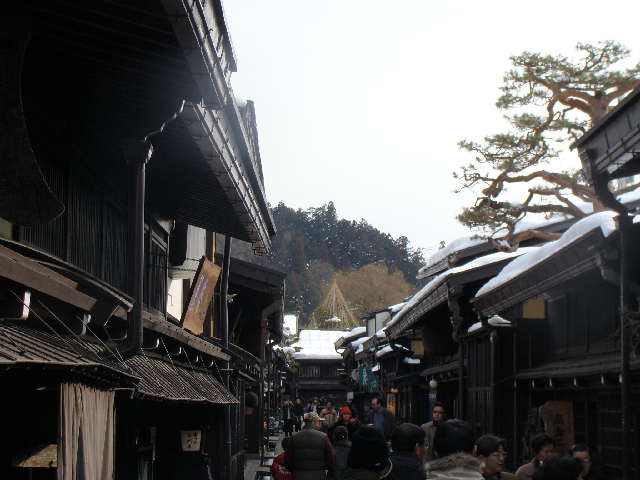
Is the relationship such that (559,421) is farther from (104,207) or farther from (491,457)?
(491,457)

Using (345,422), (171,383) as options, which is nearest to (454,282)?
(345,422)

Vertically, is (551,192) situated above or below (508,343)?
above

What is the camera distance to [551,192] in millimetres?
24000

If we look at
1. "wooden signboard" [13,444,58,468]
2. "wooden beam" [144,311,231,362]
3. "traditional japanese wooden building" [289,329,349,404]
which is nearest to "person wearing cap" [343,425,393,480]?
"wooden signboard" [13,444,58,468]

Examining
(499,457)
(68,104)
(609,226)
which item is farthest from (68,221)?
(609,226)

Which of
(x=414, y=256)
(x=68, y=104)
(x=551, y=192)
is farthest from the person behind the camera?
(x=414, y=256)

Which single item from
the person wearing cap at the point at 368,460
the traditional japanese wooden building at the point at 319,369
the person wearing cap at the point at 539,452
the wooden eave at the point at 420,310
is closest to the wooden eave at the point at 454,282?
the wooden eave at the point at 420,310

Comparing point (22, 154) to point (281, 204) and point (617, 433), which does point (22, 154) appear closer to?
point (617, 433)

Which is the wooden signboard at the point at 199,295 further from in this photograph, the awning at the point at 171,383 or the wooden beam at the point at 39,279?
the wooden beam at the point at 39,279

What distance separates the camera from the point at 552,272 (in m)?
10.6

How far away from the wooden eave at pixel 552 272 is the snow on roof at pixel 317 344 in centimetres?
7455

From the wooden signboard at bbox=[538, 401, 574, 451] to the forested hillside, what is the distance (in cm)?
11494

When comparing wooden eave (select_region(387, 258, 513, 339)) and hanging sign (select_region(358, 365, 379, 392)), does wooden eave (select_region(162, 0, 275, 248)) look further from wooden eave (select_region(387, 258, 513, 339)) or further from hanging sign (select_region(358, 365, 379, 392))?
hanging sign (select_region(358, 365, 379, 392))

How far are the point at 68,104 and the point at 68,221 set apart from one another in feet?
3.70
